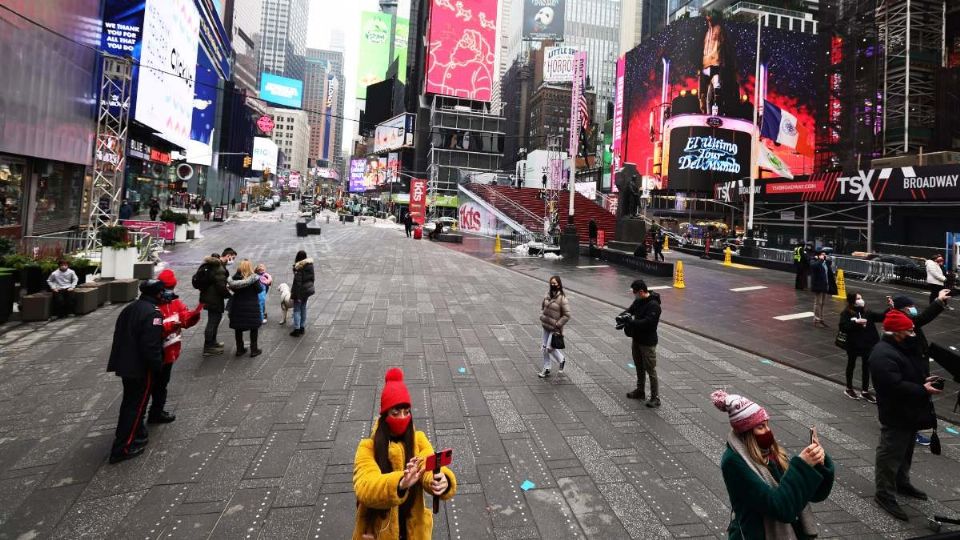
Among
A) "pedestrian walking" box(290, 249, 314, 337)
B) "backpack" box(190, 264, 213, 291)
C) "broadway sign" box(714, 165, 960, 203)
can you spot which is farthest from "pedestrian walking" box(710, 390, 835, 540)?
"broadway sign" box(714, 165, 960, 203)

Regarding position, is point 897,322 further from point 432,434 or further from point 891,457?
A: point 432,434

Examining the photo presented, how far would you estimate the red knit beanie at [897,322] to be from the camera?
4.02m

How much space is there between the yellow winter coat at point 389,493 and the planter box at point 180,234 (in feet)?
82.6

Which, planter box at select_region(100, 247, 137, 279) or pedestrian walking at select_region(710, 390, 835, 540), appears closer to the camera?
pedestrian walking at select_region(710, 390, 835, 540)

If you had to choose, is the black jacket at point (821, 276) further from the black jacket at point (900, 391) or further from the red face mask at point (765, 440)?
the red face mask at point (765, 440)

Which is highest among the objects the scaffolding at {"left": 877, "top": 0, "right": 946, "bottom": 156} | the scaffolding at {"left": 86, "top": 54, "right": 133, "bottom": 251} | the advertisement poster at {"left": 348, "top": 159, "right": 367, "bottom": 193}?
the advertisement poster at {"left": 348, "top": 159, "right": 367, "bottom": 193}

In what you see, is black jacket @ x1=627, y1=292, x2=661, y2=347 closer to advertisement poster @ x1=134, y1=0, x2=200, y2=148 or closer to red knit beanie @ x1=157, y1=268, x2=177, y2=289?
red knit beanie @ x1=157, y1=268, x2=177, y2=289

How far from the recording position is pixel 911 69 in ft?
121

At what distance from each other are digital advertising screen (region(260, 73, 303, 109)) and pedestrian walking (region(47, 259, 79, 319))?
85.0 meters

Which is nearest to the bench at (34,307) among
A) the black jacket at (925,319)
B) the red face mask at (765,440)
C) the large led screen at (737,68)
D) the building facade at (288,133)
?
the red face mask at (765,440)

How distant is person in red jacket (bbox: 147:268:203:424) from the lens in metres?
4.74

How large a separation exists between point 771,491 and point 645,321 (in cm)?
389

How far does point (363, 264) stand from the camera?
19203 mm

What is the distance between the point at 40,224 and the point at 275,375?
1775 cm
